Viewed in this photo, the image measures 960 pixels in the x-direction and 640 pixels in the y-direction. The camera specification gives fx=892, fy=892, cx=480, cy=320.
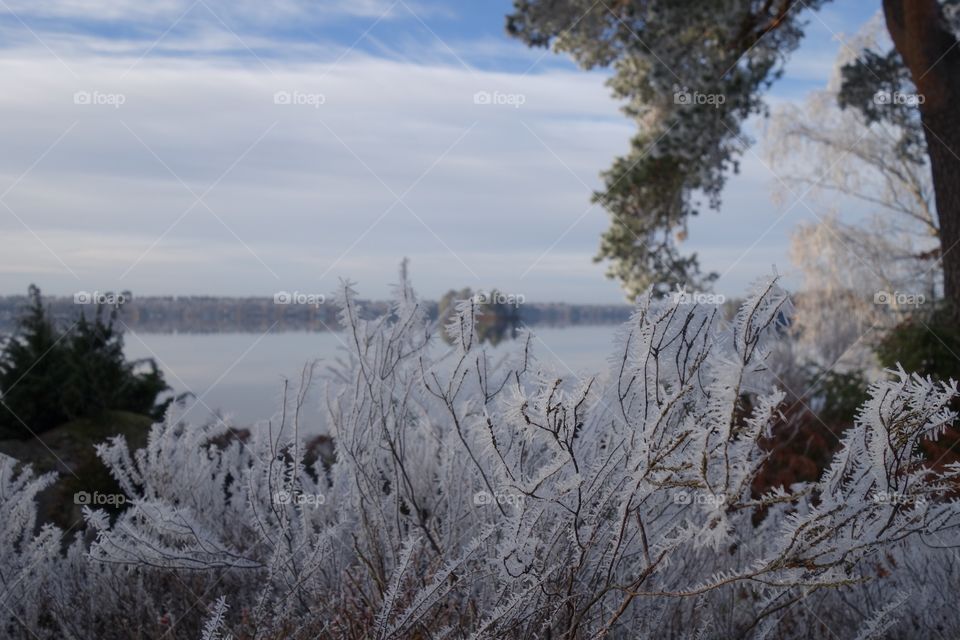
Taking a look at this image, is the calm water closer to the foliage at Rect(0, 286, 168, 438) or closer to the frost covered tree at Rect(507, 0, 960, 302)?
the foliage at Rect(0, 286, 168, 438)

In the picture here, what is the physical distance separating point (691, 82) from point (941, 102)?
128 inches

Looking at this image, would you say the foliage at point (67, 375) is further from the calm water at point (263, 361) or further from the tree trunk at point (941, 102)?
the tree trunk at point (941, 102)

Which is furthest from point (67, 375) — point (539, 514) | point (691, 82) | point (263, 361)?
point (263, 361)

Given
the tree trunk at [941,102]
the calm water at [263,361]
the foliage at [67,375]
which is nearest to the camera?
the calm water at [263,361]

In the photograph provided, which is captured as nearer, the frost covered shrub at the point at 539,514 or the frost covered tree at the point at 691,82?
the frost covered shrub at the point at 539,514

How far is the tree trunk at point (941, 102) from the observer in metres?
10.0

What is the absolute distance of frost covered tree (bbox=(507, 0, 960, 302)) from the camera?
10250 millimetres

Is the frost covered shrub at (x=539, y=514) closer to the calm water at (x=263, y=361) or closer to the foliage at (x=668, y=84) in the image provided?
the calm water at (x=263, y=361)

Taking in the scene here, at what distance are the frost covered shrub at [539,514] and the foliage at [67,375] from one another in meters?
4.04

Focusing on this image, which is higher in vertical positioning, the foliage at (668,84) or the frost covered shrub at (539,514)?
the foliage at (668,84)

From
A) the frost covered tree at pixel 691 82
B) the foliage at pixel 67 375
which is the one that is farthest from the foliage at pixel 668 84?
the foliage at pixel 67 375

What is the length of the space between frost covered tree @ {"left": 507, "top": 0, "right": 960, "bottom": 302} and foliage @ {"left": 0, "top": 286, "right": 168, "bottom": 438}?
6.53 meters

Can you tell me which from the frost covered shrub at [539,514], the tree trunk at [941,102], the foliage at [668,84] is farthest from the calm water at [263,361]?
the tree trunk at [941,102]

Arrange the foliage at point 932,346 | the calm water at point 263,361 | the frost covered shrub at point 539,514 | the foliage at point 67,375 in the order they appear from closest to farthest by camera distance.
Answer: the frost covered shrub at point 539,514 < the calm water at point 263,361 < the foliage at point 67,375 < the foliage at point 932,346
